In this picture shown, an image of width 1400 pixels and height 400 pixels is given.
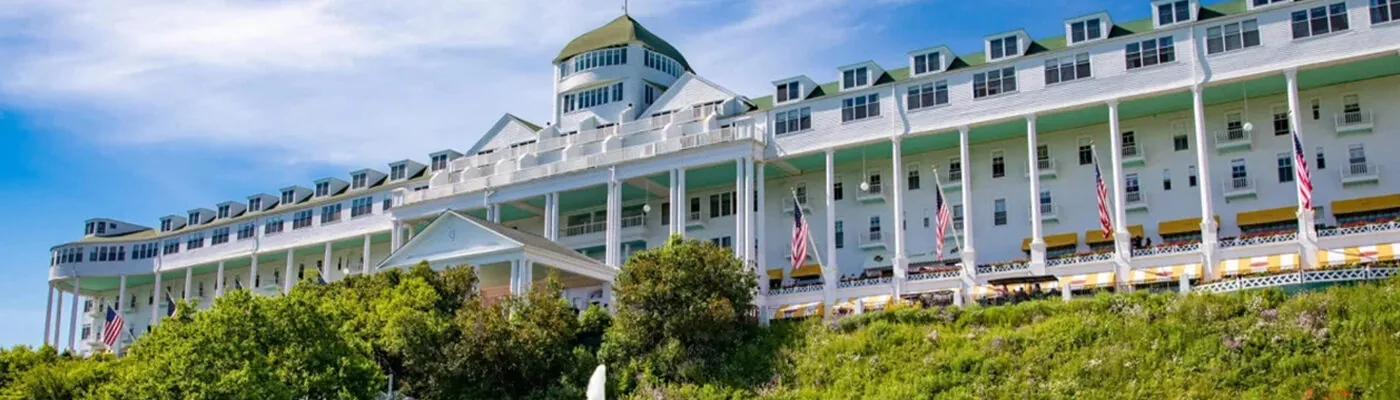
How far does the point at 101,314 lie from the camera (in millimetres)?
95000

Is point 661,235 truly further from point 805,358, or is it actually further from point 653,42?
point 805,358

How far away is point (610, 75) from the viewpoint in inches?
2815

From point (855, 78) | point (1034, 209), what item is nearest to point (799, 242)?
point (1034, 209)

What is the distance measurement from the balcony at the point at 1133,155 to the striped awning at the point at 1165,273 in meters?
7.55

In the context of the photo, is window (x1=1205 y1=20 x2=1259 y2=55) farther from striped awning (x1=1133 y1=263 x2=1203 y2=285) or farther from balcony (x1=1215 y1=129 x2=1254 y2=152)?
striped awning (x1=1133 y1=263 x2=1203 y2=285)

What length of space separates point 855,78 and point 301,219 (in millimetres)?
40890

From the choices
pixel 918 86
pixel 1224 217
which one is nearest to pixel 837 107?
pixel 918 86

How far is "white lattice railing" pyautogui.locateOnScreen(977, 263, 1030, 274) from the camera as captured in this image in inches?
2108

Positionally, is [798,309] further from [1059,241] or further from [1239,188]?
[1239,188]

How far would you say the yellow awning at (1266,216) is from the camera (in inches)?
2032

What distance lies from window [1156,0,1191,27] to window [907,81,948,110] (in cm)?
918

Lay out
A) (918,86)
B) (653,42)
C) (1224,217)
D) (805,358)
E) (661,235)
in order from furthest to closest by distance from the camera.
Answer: (653,42), (661,235), (918,86), (1224,217), (805,358)

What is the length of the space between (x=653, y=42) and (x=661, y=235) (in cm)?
1174

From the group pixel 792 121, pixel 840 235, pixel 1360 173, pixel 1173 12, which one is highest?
pixel 1173 12
